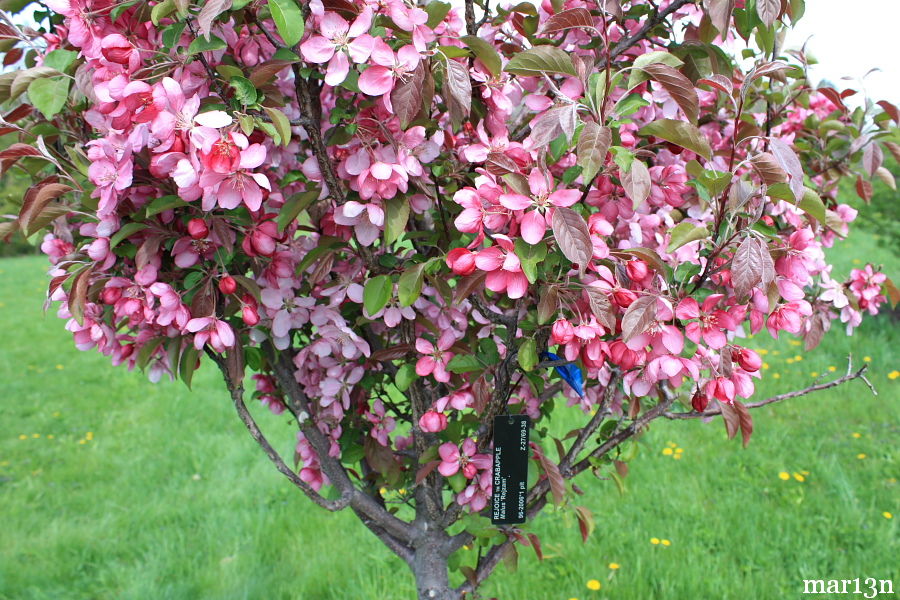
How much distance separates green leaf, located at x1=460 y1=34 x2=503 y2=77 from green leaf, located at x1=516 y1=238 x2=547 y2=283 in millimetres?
264

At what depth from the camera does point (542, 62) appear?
875 millimetres

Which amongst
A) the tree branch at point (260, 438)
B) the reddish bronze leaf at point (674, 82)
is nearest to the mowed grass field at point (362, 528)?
the tree branch at point (260, 438)

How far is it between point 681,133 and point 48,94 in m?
0.87

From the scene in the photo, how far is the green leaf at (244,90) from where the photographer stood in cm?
86

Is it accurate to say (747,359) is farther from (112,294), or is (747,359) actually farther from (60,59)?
(60,59)

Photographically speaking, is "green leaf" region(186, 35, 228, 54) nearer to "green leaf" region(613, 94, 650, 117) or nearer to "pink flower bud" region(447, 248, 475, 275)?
"pink flower bud" region(447, 248, 475, 275)

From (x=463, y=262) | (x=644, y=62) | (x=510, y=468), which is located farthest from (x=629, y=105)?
(x=510, y=468)

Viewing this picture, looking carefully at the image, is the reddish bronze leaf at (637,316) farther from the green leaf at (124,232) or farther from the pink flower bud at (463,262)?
the green leaf at (124,232)

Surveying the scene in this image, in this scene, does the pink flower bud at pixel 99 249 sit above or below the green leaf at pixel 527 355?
above

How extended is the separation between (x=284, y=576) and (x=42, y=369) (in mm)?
3714

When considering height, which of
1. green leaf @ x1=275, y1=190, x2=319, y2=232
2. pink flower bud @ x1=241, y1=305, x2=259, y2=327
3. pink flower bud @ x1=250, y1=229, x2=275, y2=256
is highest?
green leaf @ x1=275, y1=190, x2=319, y2=232

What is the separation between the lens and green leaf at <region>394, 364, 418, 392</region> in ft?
3.80

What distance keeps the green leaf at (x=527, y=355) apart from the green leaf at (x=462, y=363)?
0.12 metres

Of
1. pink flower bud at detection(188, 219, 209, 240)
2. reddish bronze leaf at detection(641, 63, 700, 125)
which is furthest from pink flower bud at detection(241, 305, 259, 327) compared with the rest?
reddish bronze leaf at detection(641, 63, 700, 125)
